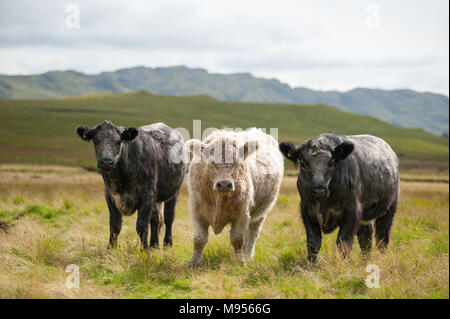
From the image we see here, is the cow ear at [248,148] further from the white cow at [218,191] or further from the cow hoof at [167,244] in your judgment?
the cow hoof at [167,244]

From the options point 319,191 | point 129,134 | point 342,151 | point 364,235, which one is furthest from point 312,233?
point 129,134

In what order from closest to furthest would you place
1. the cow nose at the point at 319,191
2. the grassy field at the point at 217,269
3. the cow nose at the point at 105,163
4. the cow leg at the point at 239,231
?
the grassy field at the point at 217,269 → the cow nose at the point at 319,191 → the cow leg at the point at 239,231 → the cow nose at the point at 105,163

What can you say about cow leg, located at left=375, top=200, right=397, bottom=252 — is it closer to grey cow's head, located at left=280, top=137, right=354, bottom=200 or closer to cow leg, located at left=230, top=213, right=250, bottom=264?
grey cow's head, located at left=280, top=137, right=354, bottom=200

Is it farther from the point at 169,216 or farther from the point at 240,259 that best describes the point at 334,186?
the point at 169,216

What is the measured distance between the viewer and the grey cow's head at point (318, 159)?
6.52m

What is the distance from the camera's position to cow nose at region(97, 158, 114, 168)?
25.2 ft

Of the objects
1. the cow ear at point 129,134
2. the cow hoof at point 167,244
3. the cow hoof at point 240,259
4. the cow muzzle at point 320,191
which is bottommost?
the cow hoof at point 167,244

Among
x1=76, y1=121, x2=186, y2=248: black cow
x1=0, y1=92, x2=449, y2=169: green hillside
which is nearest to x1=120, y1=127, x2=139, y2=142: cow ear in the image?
x1=76, y1=121, x2=186, y2=248: black cow

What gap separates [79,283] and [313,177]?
3602mm

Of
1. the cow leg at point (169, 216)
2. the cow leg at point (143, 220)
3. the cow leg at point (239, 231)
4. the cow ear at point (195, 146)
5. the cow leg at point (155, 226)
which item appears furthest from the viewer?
the cow leg at point (169, 216)

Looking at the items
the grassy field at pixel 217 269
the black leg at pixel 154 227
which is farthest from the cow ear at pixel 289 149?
the black leg at pixel 154 227

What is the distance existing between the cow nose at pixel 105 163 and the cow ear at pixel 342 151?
3697 mm
